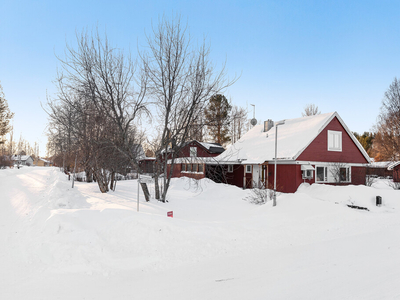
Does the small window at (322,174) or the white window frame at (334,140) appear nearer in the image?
the small window at (322,174)

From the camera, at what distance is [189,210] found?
1334cm

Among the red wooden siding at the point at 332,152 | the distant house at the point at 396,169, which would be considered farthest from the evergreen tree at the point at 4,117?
the distant house at the point at 396,169

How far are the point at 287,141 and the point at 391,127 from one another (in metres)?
27.4

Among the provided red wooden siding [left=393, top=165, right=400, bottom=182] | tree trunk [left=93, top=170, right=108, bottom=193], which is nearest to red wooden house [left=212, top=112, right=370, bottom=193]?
tree trunk [left=93, top=170, right=108, bottom=193]

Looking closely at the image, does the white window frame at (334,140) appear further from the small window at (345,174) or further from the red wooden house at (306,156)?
the small window at (345,174)

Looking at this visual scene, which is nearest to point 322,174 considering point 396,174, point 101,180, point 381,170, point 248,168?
point 248,168

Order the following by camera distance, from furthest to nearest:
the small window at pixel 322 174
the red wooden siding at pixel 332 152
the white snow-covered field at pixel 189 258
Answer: the small window at pixel 322 174
the red wooden siding at pixel 332 152
the white snow-covered field at pixel 189 258

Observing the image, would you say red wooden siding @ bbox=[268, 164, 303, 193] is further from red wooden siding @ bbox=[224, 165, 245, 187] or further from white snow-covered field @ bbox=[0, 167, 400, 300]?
white snow-covered field @ bbox=[0, 167, 400, 300]

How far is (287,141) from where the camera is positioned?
22.2 metres

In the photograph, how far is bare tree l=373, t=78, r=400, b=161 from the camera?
36938 mm

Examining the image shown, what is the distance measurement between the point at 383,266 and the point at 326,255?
1268 mm

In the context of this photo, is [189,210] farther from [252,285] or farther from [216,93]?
[252,285]

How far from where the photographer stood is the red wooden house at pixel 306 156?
66.5ft

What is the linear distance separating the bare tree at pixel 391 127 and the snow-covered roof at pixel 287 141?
64.1 ft
